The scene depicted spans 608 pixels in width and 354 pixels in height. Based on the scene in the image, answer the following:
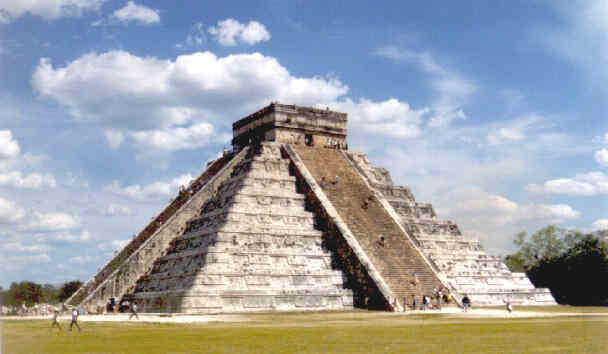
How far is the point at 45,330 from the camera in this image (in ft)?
63.0

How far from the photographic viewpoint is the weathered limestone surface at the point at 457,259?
31516 mm

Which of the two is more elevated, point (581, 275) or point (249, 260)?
point (249, 260)

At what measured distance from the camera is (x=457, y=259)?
1298 inches

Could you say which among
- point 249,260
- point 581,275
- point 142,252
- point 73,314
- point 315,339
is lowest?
point 315,339

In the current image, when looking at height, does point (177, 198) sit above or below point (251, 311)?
above

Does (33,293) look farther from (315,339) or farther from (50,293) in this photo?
(315,339)

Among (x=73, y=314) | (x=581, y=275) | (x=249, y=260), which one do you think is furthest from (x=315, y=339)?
(x=581, y=275)

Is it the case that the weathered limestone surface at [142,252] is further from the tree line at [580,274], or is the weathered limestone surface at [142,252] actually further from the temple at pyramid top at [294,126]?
the tree line at [580,274]

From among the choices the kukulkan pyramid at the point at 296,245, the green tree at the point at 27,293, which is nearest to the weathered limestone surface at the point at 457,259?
the kukulkan pyramid at the point at 296,245

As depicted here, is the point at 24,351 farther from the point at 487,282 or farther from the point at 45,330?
the point at 487,282

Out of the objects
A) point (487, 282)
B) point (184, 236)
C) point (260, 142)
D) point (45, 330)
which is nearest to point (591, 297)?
point (487, 282)

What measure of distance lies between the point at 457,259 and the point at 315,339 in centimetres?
2011

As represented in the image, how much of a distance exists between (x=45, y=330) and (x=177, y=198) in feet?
63.5

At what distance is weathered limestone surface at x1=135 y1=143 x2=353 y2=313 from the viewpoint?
1028 inches
